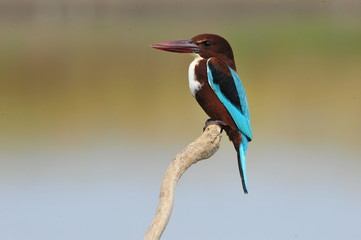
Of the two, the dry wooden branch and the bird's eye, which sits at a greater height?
the bird's eye

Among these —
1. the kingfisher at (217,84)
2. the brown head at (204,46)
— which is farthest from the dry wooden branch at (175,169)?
the brown head at (204,46)

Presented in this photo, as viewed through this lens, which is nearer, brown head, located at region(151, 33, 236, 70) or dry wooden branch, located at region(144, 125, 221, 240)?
dry wooden branch, located at region(144, 125, 221, 240)

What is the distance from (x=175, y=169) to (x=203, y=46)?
632 millimetres

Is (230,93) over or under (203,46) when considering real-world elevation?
under

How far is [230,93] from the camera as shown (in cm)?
253

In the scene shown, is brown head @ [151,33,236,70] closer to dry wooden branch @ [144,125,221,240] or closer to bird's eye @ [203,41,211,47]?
bird's eye @ [203,41,211,47]

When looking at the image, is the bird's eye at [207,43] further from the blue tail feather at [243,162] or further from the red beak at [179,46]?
the blue tail feather at [243,162]

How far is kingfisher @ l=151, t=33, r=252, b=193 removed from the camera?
2.50m

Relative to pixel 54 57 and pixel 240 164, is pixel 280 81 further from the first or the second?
pixel 240 164

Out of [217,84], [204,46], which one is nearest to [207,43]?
[204,46]

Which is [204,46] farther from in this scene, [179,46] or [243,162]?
[243,162]

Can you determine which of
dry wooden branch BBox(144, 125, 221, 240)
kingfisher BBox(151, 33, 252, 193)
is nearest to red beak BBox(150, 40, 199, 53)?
kingfisher BBox(151, 33, 252, 193)

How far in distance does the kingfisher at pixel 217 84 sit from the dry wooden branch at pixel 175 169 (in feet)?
0.25

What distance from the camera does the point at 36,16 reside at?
21.8ft
